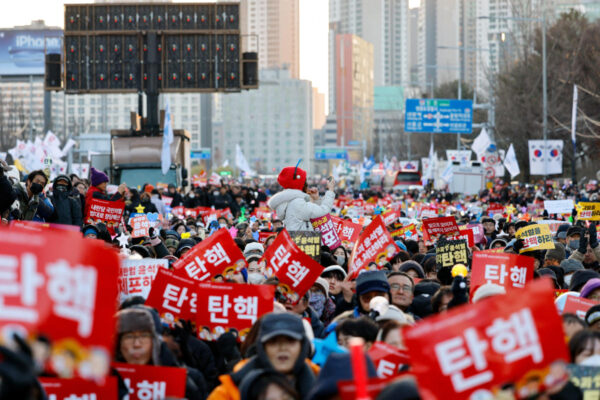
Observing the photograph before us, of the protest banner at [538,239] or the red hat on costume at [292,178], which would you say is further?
the red hat on costume at [292,178]

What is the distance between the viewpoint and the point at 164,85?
1304 inches

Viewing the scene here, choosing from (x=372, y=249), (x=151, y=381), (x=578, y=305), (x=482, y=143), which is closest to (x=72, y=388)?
(x=151, y=381)

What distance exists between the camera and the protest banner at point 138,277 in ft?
26.4

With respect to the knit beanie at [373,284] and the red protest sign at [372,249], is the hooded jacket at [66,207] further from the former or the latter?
the knit beanie at [373,284]

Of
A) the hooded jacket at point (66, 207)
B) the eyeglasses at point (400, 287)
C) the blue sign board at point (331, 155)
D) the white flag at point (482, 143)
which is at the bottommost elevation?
the blue sign board at point (331, 155)

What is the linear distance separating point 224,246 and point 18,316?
507cm

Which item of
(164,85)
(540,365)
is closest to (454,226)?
(540,365)

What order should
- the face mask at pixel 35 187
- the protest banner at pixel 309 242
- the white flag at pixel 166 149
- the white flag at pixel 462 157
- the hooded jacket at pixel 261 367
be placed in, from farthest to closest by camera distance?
1. the white flag at pixel 462 157
2. the white flag at pixel 166 149
3. the face mask at pixel 35 187
4. the protest banner at pixel 309 242
5. the hooded jacket at pixel 261 367

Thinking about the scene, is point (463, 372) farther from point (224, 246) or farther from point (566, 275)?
point (566, 275)

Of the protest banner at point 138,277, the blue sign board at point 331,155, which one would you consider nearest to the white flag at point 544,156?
the protest banner at point 138,277

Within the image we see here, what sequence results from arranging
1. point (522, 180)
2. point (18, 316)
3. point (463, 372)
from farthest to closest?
point (522, 180) < point (463, 372) < point (18, 316)

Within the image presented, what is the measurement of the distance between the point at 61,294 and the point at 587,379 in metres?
2.52

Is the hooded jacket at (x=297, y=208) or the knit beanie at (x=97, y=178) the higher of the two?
the knit beanie at (x=97, y=178)

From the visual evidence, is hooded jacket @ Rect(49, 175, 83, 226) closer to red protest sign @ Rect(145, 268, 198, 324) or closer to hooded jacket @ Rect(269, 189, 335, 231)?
hooded jacket @ Rect(269, 189, 335, 231)
